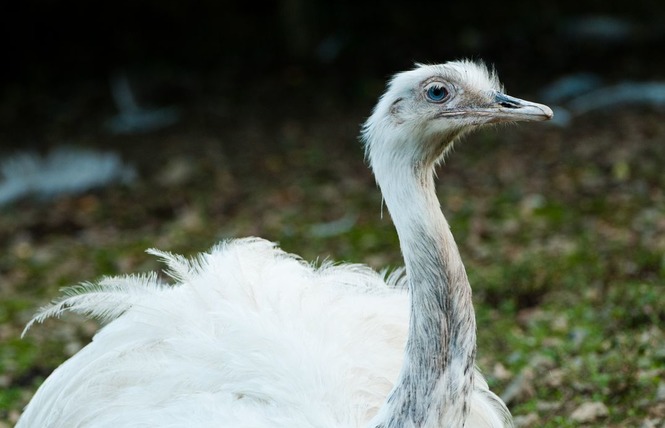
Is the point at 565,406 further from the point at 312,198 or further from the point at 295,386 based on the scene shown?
the point at 312,198

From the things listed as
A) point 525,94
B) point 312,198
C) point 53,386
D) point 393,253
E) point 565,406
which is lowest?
point 53,386

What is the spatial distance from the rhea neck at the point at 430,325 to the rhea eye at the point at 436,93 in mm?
256

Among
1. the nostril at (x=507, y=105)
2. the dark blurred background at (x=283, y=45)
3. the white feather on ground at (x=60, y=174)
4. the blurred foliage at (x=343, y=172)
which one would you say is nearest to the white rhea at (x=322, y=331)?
the nostril at (x=507, y=105)

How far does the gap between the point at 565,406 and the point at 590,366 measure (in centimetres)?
39

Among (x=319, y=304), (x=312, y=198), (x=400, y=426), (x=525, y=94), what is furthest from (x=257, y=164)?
(x=400, y=426)

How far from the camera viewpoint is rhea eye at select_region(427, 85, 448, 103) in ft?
11.6

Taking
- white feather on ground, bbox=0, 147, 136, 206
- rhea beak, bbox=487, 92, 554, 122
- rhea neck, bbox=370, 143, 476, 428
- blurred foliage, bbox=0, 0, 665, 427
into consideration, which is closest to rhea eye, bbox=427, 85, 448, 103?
rhea beak, bbox=487, 92, 554, 122

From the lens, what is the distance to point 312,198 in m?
9.91

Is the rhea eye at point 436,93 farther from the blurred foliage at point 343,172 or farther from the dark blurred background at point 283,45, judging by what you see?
the dark blurred background at point 283,45

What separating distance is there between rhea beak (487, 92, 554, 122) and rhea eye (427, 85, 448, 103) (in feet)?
0.48

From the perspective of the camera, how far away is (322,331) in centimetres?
407

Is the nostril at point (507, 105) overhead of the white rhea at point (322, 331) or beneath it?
overhead

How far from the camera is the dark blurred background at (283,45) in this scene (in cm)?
1383

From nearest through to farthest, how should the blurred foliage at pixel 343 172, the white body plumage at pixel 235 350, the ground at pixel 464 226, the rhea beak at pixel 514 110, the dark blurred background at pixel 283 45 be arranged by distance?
the rhea beak at pixel 514 110, the white body plumage at pixel 235 350, the ground at pixel 464 226, the blurred foliage at pixel 343 172, the dark blurred background at pixel 283 45
